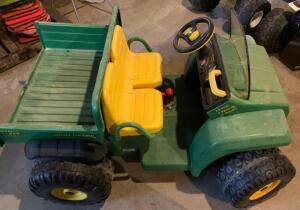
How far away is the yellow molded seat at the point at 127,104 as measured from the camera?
4.73 ft

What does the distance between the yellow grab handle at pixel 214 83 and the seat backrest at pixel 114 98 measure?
49cm

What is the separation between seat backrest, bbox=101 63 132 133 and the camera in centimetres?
140

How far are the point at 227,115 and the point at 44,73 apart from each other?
1175 millimetres

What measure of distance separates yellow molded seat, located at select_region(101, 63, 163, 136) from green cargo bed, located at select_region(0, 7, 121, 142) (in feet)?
0.23

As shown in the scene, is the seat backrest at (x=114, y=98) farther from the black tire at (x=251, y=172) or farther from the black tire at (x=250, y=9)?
the black tire at (x=250, y=9)

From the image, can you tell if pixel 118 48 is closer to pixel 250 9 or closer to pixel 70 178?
pixel 70 178

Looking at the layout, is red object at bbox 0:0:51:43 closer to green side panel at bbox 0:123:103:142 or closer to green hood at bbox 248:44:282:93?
green side panel at bbox 0:123:103:142

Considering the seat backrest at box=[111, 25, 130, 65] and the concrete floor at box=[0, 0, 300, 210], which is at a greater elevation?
the seat backrest at box=[111, 25, 130, 65]

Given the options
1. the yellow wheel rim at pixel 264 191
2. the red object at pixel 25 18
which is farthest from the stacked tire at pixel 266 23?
the red object at pixel 25 18

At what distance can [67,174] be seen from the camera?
149cm

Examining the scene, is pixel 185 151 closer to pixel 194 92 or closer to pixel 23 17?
pixel 194 92

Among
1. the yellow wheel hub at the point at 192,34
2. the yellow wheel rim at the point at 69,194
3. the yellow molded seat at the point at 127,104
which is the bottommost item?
the yellow wheel rim at the point at 69,194

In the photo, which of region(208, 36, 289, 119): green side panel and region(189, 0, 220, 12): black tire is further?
region(189, 0, 220, 12): black tire

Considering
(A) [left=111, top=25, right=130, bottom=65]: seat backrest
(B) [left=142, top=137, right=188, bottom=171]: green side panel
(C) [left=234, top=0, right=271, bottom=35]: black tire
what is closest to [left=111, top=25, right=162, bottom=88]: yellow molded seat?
(A) [left=111, top=25, right=130, bottom=65]: seat backrest
